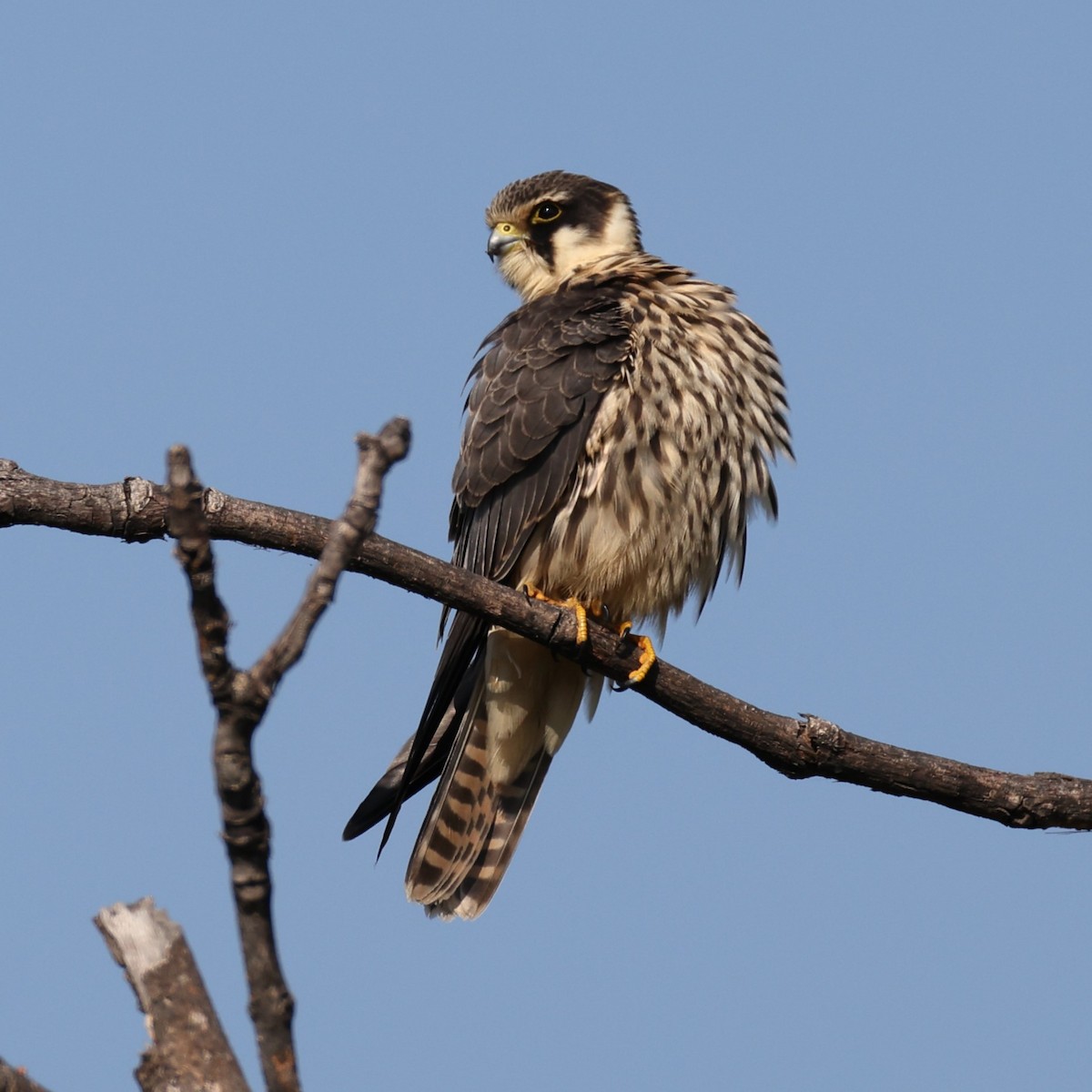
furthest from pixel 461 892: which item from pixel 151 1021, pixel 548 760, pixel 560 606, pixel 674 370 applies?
pixel 151 1021

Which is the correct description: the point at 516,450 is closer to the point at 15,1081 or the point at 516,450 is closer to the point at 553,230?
the point at 553,230

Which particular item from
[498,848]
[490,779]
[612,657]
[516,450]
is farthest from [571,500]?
[498,848]

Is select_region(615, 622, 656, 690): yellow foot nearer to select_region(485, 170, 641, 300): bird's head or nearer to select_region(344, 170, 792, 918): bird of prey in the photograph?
select_region(344, 170, 792, 918): bird of prey

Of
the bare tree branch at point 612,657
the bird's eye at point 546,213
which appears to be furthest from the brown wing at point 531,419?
the bird's eye at point 546,213

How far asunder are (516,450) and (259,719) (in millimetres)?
3013

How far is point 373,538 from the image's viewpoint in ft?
11.3

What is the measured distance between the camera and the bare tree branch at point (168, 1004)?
2.20 metres

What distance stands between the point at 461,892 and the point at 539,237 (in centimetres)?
261

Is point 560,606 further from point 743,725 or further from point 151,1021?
point 151,1021

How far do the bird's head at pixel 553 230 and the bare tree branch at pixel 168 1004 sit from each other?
395 cm

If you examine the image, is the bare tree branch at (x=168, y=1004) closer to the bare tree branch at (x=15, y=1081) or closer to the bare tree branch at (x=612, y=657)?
the bare tree branch at (x=15, y=1081)

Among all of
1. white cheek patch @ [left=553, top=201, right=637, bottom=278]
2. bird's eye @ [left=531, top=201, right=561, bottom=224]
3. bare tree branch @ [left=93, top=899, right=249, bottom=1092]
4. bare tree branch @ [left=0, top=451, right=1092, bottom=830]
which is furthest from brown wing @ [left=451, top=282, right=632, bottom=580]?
bare tree branch @ [left=93, top=899, right=249, bottom=1092]

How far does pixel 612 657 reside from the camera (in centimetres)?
439

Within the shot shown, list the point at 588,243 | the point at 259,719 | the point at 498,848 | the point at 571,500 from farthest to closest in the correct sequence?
1. the point at 588,243
2. the point at 498,848
3. the point at 571,500
4. the point at 259,719
